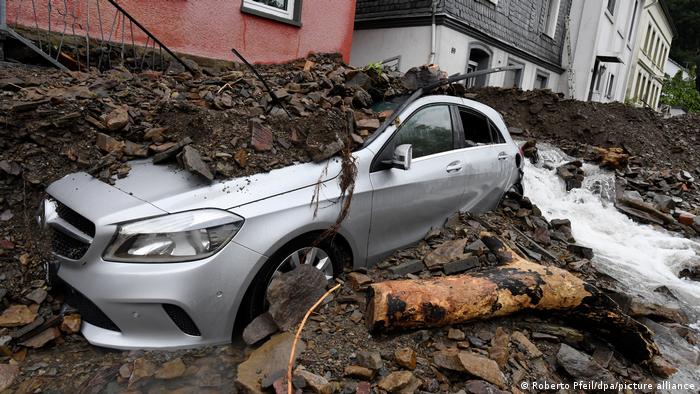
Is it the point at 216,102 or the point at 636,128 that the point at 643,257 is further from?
the point at 636,128

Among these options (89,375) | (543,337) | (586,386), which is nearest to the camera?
(89,375)

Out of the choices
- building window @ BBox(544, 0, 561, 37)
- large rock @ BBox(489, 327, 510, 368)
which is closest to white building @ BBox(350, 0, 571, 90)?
building window @ BBox(544, 0, 561, 37)

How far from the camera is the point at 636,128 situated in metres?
12.5

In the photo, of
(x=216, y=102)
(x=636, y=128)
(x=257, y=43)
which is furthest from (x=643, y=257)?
(x=636, y=128)

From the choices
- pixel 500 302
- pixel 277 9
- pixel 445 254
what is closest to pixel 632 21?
pixel 277 9

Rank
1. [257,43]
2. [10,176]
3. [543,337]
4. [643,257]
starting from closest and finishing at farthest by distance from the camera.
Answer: [543,337] → [10,176] → [643,257] → [257,43]

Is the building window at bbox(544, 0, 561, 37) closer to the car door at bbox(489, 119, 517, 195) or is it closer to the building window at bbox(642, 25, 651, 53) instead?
the building window at bbox(642, 25, 651, 53)

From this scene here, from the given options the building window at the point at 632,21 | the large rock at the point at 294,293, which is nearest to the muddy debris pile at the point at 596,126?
the large rock at the point at 294,293

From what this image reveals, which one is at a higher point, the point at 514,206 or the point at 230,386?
the point at 514,206

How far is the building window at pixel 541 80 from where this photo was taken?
58.6 feet

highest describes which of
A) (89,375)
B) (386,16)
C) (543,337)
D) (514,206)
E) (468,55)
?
(386,16)

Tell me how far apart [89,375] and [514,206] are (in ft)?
14.9

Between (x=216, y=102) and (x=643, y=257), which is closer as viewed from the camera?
(x=216, y=102)

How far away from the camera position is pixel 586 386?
105 inches
